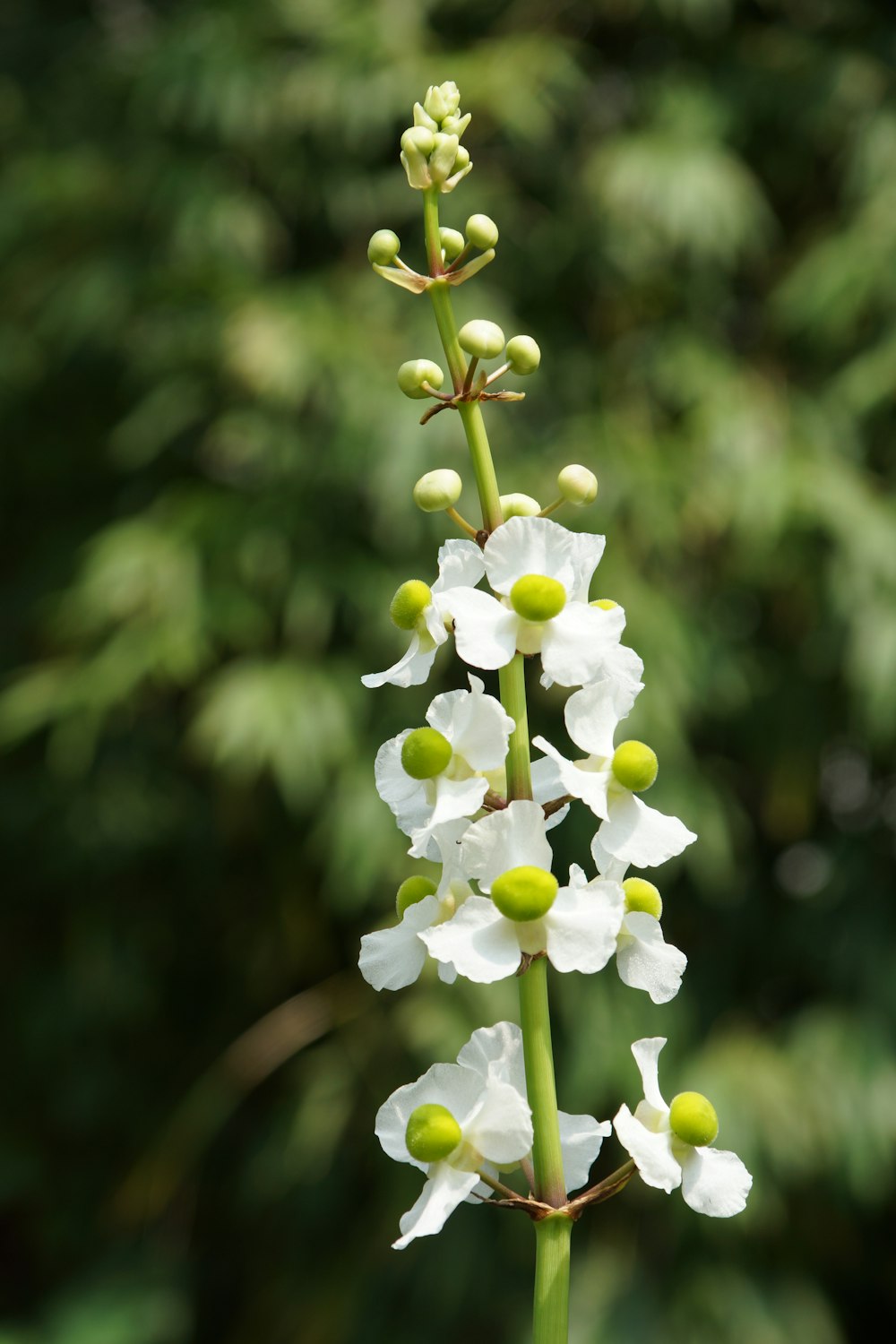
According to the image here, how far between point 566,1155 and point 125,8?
8.03 ft

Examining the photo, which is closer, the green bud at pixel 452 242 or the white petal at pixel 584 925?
the white petal at pixel 584 925

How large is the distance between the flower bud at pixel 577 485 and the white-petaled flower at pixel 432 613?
0.04 meters

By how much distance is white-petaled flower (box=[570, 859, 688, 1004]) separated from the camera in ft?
1.31

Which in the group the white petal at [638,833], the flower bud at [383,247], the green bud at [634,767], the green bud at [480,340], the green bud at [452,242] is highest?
the flower bud at [383,247]

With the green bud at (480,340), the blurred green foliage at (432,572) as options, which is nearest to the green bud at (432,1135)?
the green bud at (480,340)

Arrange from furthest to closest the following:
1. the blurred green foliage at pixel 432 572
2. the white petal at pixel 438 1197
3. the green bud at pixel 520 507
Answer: the blurred green foliage at pixel 432 572 → the green bud at pixel 520 507 → the white petal at pixel 438 1197

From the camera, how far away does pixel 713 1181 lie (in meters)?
0.40

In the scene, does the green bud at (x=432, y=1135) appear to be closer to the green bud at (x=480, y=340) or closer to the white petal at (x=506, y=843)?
the white petal at (x=506, y=843)

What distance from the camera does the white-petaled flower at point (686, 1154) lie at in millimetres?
387

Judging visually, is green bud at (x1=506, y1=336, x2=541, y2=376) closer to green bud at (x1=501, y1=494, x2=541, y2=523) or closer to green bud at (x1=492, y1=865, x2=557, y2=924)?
green bud at (x1=501, y1=494, x2=541, y2=523)

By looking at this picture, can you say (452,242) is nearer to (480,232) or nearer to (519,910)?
(480,232)

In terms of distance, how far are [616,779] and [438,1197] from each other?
0.13 meters

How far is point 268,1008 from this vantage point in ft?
6.80

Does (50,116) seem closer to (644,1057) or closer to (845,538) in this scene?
(845,538)
